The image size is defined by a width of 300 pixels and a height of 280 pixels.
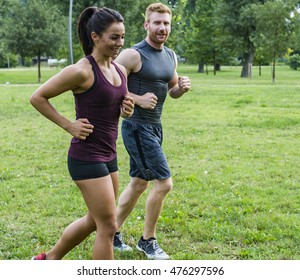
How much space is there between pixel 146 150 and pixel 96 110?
1.05 m

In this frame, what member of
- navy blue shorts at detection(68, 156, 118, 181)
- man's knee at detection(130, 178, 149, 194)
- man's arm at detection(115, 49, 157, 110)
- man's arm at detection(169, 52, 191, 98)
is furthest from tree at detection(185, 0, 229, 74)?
navy blue shorts at detection(68, 156, 118, 181)

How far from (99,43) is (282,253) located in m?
2.48

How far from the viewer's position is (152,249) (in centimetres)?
468

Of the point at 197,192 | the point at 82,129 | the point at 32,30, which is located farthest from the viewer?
the point at 32,30

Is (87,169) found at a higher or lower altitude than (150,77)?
lower

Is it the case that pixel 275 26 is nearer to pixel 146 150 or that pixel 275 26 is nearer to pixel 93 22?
pixel 146 150

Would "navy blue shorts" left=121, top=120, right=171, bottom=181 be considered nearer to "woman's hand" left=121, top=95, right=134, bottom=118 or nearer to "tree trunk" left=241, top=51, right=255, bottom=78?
"woman's hand" left=121, top=95, right=134, bottom=118

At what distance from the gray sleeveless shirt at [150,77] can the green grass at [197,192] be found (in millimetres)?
1246

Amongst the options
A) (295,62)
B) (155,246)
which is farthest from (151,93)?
(295,62)

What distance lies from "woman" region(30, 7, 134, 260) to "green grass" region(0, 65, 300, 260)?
125 cm

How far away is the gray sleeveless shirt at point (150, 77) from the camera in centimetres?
452

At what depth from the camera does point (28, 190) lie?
22.8ft
